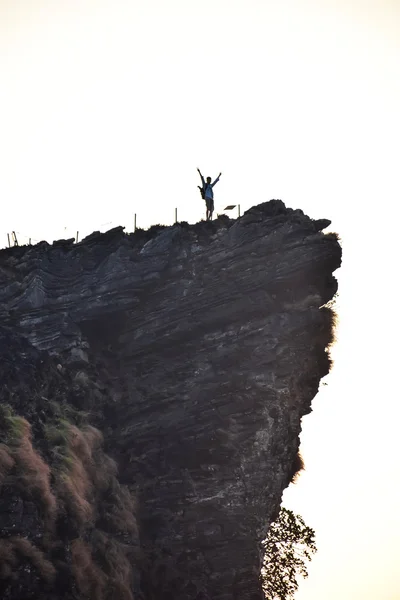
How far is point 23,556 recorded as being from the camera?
43312 mm

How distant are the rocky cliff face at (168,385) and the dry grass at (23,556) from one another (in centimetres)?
219

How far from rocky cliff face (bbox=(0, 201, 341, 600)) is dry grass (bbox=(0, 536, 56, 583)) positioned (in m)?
2.19

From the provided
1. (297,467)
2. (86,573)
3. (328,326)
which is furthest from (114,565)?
(328,326)

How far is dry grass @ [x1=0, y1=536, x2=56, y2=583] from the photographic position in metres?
42.8

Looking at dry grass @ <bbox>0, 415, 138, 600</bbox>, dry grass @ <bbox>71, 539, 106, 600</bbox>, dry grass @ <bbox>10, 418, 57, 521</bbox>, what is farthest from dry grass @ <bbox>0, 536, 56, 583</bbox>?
dry grass @ <bbox>10, 418, 57, 521</bbox>

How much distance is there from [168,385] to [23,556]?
11826mm

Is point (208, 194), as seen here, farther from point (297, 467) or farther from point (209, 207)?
point (297, 467)

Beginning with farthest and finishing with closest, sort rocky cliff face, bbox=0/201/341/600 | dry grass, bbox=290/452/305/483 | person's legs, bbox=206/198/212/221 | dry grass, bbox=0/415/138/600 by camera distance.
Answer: person's legs, bbox=206/198/212/221, dry grass, bbox=290/452/305/483, rocky cliff face, bbox=0/201/341/600, dry grass, bbox=0/415/138/600

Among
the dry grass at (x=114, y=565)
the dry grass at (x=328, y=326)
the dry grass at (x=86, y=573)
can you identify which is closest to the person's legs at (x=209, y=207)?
the dry grass at (x=328, y=326)

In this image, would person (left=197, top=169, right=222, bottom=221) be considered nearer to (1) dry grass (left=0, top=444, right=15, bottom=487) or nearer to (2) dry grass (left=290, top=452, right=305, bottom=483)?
(2) dry grass (left=290, top=452, right=305, bottom=483)

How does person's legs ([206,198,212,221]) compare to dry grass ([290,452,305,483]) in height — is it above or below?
above

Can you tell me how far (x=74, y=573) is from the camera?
44.2m

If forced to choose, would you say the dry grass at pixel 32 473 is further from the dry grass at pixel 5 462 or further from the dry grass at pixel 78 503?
the dry grass at pixel 5 462

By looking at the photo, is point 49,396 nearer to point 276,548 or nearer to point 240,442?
point 240,442
